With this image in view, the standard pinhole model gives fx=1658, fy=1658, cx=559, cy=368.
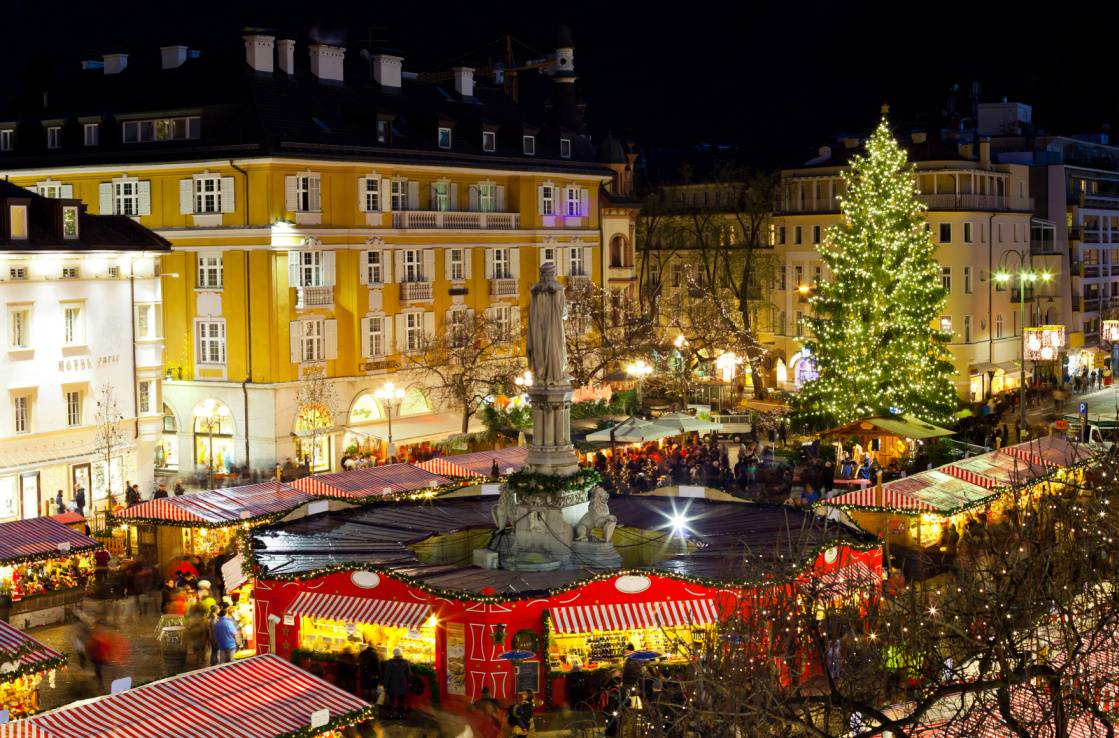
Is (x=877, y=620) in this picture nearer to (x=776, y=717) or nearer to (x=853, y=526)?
(x=776, y=717)

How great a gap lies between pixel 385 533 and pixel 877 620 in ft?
51.4

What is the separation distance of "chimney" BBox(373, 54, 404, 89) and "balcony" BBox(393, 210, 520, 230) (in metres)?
5.84

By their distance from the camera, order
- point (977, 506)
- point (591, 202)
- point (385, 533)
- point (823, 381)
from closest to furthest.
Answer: point (385, 533), point (977, 506), point (823, 381), point (591, 202)

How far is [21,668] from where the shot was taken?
24844 millimetres

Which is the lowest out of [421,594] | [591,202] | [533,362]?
[421,594]

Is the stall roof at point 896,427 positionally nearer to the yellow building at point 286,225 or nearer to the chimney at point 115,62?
the yellow building at point 286,225

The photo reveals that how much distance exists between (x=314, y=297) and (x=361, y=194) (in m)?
4.56

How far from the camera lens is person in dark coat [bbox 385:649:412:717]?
90.4 ft

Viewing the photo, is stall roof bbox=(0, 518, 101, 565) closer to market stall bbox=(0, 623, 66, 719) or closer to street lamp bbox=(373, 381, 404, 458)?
market stall bbox=(0, 623, 66, 719)

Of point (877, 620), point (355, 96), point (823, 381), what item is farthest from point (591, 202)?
point (877, 620)

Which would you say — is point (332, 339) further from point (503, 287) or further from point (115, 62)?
point (115, 62)

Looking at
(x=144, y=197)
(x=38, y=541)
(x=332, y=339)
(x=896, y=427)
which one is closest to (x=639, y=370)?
(x=332, y=339)

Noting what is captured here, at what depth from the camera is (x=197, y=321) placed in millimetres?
56781

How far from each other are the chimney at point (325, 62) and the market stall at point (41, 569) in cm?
2985
